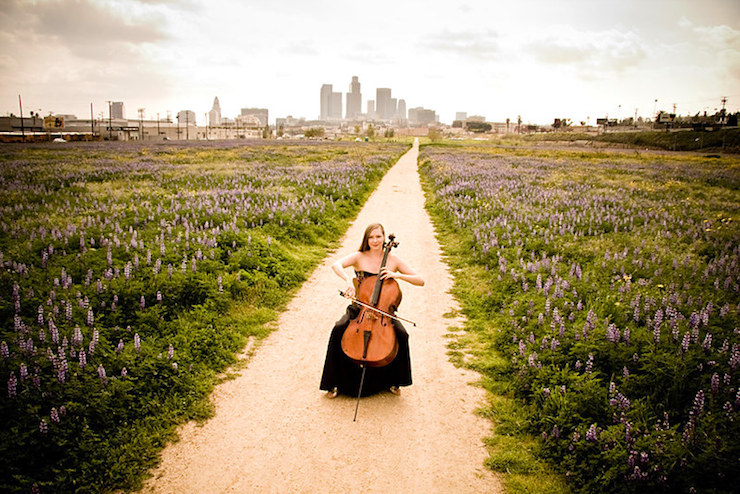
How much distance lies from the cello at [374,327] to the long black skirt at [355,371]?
15 centimetres

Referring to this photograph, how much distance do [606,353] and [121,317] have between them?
626 cm

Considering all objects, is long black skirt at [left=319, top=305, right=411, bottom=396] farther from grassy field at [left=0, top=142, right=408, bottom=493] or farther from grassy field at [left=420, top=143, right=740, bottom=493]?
grassy field at [left=0, top=142, right=408, bottom=493]

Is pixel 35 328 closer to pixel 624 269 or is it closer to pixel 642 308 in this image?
pixel 642 308

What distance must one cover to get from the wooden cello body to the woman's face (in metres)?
0.37

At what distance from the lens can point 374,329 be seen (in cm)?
475

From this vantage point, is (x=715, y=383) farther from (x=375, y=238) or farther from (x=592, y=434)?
(x=375, y=238)

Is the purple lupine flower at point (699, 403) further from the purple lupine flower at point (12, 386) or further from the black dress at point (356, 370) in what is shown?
the purple lupine flower at point (12, 386)

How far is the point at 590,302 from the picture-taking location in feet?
21.2

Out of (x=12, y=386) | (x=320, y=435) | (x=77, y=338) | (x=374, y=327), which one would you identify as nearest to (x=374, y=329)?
(x=374, y=327)

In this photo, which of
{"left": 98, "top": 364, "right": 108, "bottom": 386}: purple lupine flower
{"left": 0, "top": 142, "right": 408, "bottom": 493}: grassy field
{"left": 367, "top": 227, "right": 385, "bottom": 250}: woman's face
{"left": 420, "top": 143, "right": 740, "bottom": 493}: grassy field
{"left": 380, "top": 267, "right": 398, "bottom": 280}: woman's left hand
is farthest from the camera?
{"left": 367, "top": 227, "right": 385, "bottom": 250}: woman's face

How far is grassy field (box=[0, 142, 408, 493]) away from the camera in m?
3.77

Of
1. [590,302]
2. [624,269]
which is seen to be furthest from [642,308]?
[624,269]

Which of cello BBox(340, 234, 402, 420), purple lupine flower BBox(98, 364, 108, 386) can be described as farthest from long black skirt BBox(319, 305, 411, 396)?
purple lupine flower BBox(98, 364, 108, 386)

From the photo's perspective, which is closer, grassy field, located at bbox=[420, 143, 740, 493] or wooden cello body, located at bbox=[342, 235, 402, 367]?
grassy field, located at bbox=[420, 143, 740, 493]
